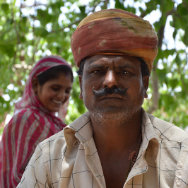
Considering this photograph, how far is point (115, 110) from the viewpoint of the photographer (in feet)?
6.47

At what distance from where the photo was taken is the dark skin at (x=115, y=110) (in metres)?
1.99

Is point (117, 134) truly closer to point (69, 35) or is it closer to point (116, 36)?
point (116, 36)

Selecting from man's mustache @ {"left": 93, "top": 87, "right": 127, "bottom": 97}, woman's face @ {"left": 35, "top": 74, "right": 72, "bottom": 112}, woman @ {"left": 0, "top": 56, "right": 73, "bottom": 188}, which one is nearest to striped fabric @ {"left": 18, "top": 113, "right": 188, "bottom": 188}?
man's mustache @ {"left": 93, "top": 87, "right": 127, "bottom": 97}

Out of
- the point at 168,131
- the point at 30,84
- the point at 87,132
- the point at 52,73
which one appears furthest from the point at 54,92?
the point at 168,131

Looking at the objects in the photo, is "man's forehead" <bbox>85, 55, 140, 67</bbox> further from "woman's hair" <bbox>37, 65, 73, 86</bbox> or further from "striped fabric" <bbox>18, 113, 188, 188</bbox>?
"woman's hair" <bbox>37, 65, 73, 86</bbox>

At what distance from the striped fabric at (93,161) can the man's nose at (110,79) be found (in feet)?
1.00

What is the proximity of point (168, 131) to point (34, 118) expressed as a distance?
144cm

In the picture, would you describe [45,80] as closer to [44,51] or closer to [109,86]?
[109,86]

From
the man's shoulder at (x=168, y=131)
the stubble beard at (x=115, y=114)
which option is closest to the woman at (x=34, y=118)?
the stubble beard at (x=115, y=114)

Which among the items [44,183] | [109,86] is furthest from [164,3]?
[44,183]

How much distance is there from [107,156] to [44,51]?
12.5 feet

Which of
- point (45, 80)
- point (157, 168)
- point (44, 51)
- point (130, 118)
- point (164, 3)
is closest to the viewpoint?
point (157, 168)

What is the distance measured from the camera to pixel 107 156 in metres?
2.10

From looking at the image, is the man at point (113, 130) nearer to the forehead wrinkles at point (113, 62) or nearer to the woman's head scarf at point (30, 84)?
the forehead wrinkles at point (113, 62)
